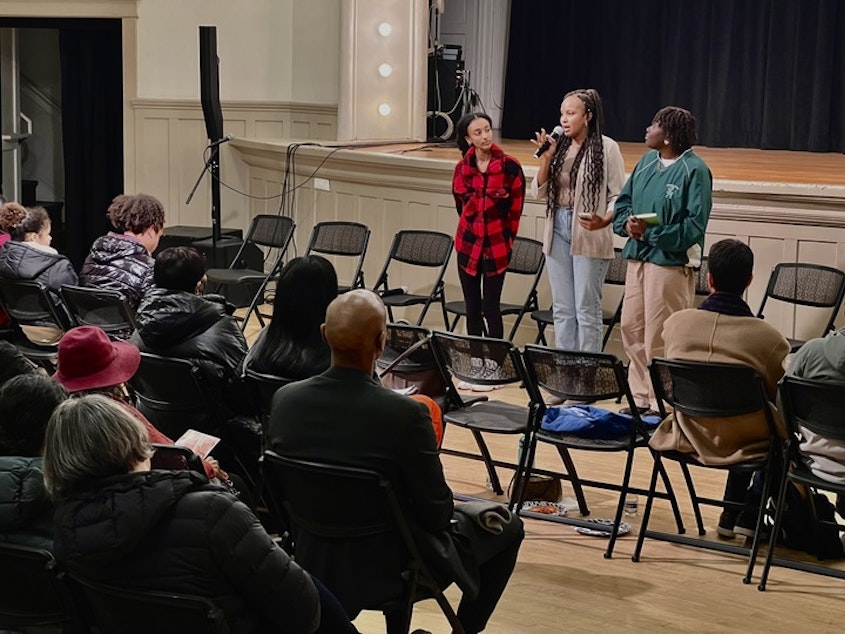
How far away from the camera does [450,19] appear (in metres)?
13.6

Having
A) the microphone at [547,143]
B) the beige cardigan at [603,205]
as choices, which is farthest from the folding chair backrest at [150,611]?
the microphone at [547,143]

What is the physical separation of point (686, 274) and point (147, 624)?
13.7 feet

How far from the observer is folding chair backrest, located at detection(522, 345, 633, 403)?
4867 mm

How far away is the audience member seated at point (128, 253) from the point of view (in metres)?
6.59

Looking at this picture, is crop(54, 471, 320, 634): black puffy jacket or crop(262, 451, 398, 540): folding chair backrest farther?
crop(262, 451, 398, 540): folding chair backrest

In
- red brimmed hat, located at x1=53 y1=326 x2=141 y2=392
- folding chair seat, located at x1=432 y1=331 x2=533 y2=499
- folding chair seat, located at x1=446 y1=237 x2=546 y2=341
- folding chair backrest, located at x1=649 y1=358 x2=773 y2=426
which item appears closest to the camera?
red brimmed hat, located at x1=53 y1=326 x2=141 y2=392

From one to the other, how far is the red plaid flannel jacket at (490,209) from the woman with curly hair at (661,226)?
3.17ft

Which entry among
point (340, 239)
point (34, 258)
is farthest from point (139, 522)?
point (340, 239)

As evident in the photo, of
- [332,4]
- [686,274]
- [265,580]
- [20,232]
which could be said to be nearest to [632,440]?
[686,274]

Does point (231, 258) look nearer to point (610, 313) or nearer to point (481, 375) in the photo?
point (610, 313)

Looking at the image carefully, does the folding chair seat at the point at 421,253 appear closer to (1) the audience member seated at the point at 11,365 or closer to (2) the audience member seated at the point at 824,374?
(2) the audience member seated at the point at 824,374

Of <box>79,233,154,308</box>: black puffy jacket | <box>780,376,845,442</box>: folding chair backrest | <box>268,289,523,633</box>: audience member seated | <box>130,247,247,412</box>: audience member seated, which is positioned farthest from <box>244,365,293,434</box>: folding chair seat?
<box>79,233,154,308</box>: black puffy jacket

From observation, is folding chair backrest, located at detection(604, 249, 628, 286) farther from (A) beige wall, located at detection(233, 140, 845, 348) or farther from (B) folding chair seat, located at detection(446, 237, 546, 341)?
(B) folding chair seat, located at detection(446, 237, 546, 341)

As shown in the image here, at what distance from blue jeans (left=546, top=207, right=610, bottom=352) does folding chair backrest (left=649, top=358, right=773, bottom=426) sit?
7.41 feet
